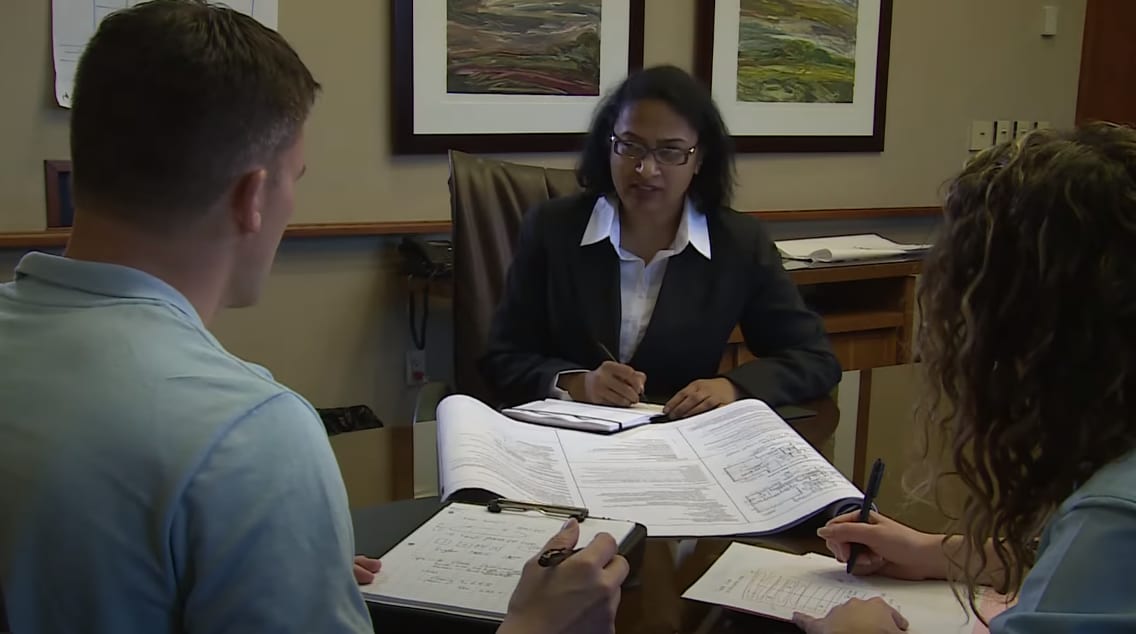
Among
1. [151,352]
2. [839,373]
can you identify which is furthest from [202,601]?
[839,373]

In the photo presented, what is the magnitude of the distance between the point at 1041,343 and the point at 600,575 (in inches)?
15.8

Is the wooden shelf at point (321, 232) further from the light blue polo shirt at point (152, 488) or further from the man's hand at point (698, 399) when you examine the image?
the light blue polo shirt at point (152, 488)

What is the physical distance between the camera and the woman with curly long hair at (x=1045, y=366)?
732 millimetres

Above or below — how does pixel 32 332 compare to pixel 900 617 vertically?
above

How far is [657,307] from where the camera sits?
80.0 inches

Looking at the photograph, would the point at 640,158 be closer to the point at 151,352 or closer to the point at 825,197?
the point at 151,352

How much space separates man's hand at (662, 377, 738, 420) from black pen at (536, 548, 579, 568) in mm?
652

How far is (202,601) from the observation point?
0.67 m

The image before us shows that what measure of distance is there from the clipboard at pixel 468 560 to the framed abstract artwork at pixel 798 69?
2375 millimetres

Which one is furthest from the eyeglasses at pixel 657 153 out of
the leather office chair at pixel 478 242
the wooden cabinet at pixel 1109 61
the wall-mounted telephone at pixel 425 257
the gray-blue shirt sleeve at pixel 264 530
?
the wooden cabinet at pixel 1109 61

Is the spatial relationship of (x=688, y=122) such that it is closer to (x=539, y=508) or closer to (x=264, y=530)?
(x=539, y=508)

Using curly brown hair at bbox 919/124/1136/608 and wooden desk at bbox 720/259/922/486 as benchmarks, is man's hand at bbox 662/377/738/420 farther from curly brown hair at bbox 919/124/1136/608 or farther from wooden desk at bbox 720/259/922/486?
wooden desk at bbox 720/259/922/486

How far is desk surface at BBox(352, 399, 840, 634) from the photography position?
0.96 m

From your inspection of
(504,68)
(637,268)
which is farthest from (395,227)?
(637,268)
